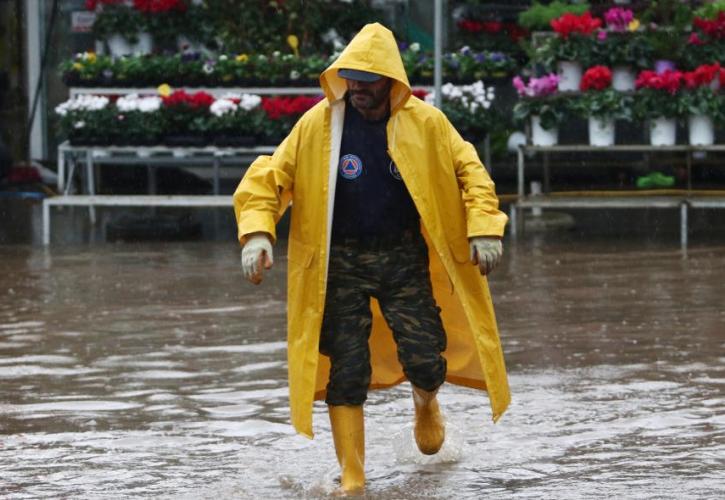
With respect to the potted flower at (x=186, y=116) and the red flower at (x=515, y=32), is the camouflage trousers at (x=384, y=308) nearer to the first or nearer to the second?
the potted flower at (x=186, y=116)

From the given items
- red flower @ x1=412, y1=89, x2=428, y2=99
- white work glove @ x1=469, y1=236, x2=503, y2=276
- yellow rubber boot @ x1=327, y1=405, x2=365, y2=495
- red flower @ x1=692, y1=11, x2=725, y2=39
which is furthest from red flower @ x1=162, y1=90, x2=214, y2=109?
white work glove @ x1=469, y1=236, x2=503, y2=276

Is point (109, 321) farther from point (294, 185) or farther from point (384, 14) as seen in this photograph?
point (384, 14)

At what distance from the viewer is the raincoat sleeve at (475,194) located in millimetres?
6223

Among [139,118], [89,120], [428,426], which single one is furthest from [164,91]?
[428,426]

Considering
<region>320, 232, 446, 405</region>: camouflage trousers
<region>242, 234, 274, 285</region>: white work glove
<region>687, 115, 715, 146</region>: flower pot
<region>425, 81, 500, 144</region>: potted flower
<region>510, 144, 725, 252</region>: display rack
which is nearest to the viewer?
<region>242, 234, 274, 285</region>: white work glove

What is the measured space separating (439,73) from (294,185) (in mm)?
7972

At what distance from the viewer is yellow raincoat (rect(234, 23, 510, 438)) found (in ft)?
20.6

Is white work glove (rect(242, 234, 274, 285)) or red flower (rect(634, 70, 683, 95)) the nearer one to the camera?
white work glove (rect(242, 234, 274, 285))

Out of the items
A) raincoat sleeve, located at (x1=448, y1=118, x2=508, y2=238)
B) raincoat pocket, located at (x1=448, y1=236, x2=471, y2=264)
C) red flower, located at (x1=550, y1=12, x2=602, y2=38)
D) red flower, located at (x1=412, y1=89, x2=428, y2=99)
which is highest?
raincoat sleeve, located at (x1=448, y1=118, x2=508, y2=238)

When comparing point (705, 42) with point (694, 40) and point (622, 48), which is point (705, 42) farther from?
point (622, 48)

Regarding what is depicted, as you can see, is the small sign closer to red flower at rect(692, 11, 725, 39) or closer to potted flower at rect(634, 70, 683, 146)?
potted flower at rect(634, 70, 683, 146)

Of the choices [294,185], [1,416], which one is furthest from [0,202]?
[294,185]

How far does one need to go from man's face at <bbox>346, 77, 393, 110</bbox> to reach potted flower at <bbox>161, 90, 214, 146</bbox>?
31.2 feet

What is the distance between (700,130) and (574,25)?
1417mm
